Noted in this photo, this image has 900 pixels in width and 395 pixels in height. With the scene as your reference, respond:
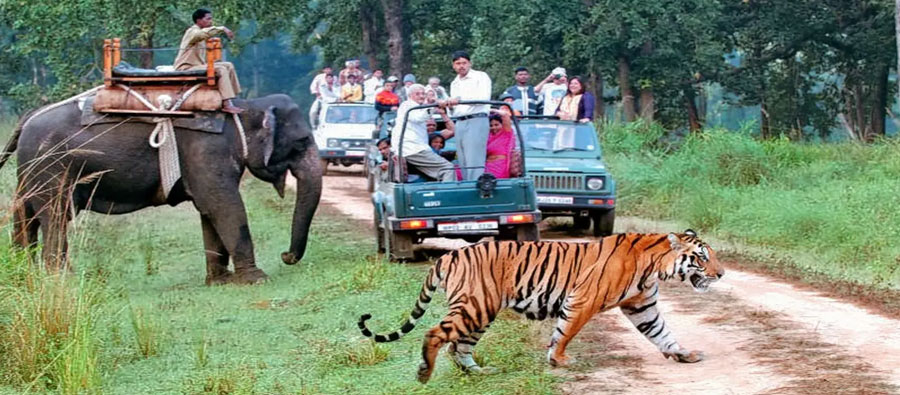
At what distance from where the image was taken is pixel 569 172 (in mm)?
18031

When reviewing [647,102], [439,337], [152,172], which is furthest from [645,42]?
[439,337]

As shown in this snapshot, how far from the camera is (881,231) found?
645 inches

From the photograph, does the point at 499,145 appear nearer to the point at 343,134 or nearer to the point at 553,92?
the point at 553,92

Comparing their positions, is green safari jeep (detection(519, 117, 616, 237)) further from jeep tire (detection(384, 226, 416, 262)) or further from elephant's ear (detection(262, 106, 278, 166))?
elephant's ear (detection(262, 106, 278, 166))

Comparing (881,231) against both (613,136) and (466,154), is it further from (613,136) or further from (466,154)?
(613,136)

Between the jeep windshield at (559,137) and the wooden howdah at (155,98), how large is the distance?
4838 millimetres

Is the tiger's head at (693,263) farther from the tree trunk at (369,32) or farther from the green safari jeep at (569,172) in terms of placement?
the tree trunk at (369,32)

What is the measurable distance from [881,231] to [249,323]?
750 cm

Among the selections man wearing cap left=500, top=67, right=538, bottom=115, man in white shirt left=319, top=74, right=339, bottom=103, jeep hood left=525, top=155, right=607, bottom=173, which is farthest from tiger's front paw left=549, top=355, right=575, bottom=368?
man in white shirt left=319, top=74, right=339, bottom=103

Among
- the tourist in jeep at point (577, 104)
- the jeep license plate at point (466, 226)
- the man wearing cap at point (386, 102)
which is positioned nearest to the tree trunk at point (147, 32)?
the man wearing cap at point (386, 102)

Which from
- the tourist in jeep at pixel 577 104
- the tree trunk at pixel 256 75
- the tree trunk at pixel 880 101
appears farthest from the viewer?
the tree trunk at pixel 256 75

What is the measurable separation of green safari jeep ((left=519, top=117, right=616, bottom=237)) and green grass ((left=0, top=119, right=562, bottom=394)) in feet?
8.10

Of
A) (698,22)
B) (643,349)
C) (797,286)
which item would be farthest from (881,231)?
(698,22)

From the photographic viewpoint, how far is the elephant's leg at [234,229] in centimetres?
1527
